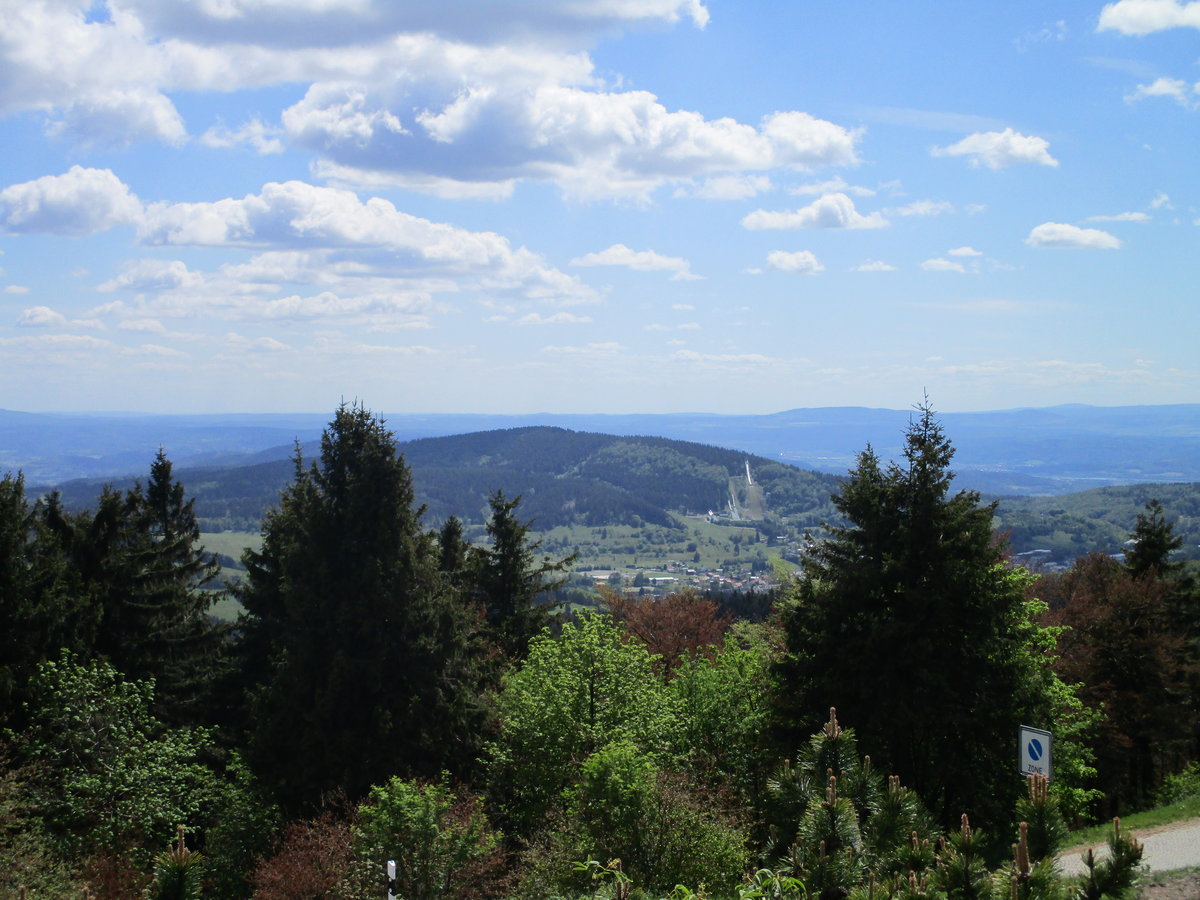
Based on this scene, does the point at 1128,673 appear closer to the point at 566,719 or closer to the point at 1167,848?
the point at 1167,848

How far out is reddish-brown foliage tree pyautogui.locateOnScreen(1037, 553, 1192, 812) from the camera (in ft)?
96.6

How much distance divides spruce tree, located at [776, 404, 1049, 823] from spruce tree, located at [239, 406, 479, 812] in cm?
863

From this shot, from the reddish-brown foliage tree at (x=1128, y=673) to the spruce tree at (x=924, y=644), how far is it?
11.2 meters

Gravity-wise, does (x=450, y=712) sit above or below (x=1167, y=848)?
above

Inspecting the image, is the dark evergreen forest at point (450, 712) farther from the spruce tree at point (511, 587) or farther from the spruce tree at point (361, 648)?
the spruce tree at point (511, 587)

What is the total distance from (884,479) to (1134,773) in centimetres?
2269

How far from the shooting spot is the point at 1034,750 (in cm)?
1197

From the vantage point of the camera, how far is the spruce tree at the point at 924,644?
742 inches

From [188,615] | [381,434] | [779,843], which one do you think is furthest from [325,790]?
[779,843]

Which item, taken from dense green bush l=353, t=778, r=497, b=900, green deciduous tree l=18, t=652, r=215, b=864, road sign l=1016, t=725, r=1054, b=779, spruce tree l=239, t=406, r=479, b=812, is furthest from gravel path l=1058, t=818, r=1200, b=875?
green deciduous tree l=18, t=652, r=215, b=864

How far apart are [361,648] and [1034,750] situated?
15775 millimetres

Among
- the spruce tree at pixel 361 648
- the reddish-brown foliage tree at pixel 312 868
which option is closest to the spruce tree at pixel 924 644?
the spruce tree at pixel 361 648

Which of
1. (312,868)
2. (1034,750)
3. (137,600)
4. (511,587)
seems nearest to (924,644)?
(1034,750)

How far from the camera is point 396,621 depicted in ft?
74.0
